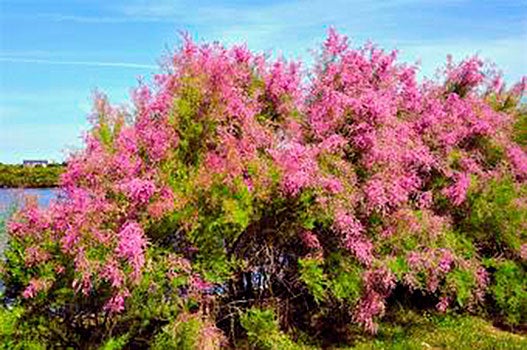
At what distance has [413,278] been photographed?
10.7 metres

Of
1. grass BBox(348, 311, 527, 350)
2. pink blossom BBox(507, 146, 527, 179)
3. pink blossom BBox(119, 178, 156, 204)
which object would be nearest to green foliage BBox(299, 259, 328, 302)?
grass BBox(348, 311, 527, 350)

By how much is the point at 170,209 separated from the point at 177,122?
1.31 meters

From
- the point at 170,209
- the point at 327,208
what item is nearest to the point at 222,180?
the point at 170,209

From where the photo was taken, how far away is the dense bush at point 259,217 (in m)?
8.62

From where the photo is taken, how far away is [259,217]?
9.52 metres

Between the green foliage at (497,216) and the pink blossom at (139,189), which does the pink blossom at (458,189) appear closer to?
the green foliage at (497,216)

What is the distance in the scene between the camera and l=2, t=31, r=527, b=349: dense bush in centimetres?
862

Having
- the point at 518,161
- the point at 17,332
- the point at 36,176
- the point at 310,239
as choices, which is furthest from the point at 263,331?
the point at 36,176

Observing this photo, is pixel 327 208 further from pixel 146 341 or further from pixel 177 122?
pixel 146 341

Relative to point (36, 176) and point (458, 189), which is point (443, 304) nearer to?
point (458, 189)

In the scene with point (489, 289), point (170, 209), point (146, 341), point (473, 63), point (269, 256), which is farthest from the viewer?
point (473, 63)

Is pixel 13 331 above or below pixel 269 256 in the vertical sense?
below

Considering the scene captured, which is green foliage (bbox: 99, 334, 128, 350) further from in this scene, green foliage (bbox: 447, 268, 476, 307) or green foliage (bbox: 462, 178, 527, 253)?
green foliage (bbox: 462, 178, 527, 253)

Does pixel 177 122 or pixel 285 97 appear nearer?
pixel 177 122
